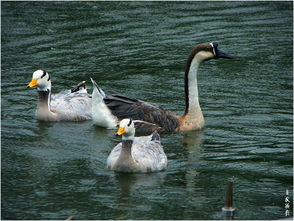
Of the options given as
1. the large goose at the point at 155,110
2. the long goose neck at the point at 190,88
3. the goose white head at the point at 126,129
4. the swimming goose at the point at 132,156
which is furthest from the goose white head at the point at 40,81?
the goose white head at the point at 126,129

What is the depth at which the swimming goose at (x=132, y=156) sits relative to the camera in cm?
1148

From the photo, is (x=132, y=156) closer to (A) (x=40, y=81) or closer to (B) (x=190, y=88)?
(B) (x=190, y=88)

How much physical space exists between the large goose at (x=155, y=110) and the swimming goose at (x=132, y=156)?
2.00 meters

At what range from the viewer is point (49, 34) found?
68.3 feet

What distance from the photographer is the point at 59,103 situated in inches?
593

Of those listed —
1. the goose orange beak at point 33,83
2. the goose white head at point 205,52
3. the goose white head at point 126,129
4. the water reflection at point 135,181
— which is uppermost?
the goose white head at point 205,52

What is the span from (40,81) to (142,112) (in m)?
2.16

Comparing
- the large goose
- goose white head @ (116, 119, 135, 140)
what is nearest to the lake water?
the large goose

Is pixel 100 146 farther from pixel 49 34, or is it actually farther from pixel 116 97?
pixel 49 34

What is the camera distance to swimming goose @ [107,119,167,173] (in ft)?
37.7

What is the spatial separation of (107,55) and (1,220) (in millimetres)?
10146

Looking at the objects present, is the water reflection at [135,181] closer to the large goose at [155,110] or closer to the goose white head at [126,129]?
the goose white head at [126,129]

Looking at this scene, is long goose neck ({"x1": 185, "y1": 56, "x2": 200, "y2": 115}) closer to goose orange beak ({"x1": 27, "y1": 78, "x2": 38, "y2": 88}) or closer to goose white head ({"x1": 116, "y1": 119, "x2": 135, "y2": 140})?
goose orange beak ({"x1": 27, "y1": 78, "x2": 38, "y2": 88})

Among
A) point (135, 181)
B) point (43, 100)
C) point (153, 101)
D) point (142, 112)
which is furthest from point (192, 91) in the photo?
point (135, 181)
